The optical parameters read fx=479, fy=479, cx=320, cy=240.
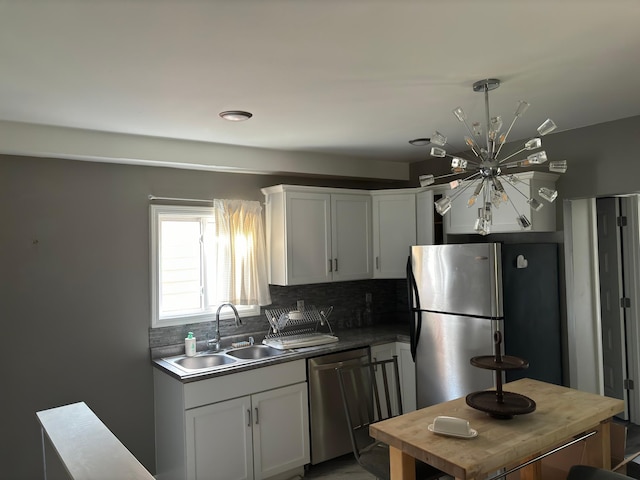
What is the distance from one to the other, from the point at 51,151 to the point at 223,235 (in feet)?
4.18

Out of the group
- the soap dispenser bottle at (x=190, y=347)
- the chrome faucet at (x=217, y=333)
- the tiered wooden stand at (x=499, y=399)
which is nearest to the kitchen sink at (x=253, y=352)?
the chrome faucet at (x=217, y=333)

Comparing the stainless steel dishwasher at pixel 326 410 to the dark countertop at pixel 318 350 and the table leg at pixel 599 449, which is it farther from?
the table leg at pixel 599 449

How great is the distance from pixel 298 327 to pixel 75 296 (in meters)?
1.77

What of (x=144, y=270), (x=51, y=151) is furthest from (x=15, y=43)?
(x=144, y=270)

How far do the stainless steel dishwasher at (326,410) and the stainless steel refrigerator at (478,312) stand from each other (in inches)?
24.8

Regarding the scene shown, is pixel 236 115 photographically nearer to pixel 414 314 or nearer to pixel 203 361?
pixel 203 361

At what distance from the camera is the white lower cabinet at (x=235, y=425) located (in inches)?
118

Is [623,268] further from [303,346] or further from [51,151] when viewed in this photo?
[51,151]

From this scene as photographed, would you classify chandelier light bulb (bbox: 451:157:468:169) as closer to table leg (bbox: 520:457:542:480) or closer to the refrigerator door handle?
table leg (bbox: 520:457:542:480)

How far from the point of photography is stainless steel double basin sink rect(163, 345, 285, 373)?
3.35 m

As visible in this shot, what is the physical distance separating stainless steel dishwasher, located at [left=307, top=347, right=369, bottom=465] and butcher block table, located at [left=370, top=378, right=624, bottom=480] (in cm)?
133

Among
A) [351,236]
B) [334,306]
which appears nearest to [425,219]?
[351,236]

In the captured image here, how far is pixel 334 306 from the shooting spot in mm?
4402

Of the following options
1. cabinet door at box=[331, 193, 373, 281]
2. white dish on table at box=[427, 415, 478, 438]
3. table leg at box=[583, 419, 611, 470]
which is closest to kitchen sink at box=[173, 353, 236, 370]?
cabinet door at box=[331, 193, 373, 281]
